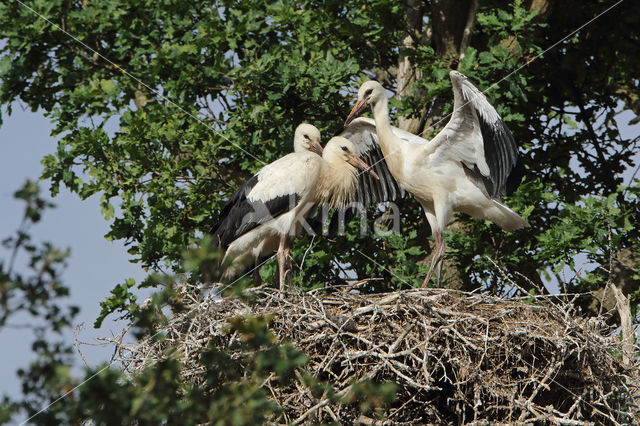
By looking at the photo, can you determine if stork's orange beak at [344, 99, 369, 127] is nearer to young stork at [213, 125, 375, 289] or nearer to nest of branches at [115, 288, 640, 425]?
young stork at [213, 125, 375, 289]

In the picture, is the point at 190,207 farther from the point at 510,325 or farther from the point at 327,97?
the point at 510,325

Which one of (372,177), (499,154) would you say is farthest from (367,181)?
(499,154)

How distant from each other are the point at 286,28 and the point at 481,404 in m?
4.43

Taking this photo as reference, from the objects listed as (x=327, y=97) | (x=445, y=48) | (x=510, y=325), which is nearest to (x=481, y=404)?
(x=510, y=325)

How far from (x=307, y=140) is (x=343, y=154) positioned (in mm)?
311

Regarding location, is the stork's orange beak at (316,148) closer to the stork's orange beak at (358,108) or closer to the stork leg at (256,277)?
the stork's orange beak at (358,108)

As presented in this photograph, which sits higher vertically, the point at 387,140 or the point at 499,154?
the point at 387,140

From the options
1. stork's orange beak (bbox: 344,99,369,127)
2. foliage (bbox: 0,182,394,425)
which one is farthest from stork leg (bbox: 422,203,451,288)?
foliage (bbox: 0,182,394,425)

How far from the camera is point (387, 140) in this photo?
6.66 m

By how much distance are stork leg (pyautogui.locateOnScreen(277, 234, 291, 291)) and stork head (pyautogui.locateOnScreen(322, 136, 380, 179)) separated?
0.70 metres

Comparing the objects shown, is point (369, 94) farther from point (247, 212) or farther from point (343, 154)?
point (247, 212)

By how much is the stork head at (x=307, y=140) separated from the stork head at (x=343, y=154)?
77 mm

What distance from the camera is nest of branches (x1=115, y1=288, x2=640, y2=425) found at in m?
4.86

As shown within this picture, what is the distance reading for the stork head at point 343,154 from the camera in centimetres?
686
